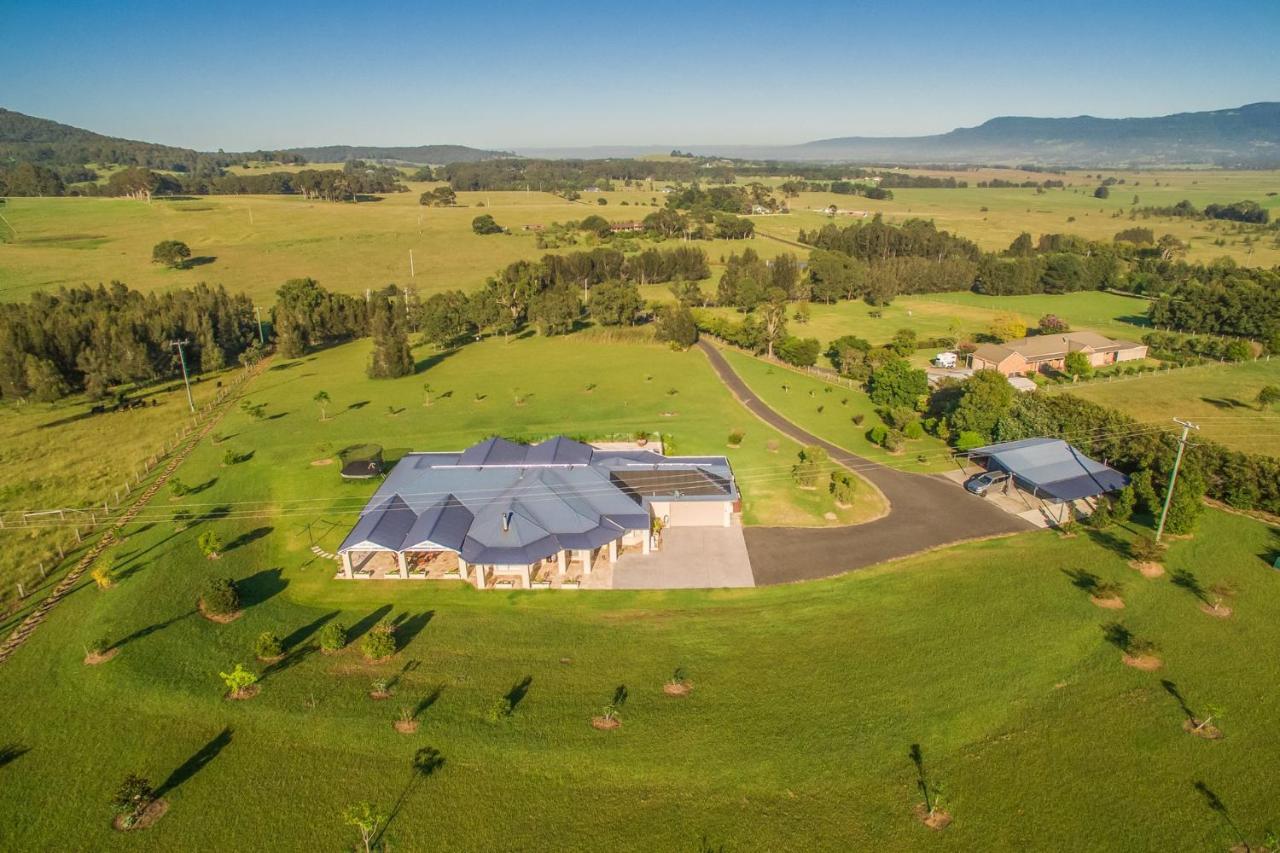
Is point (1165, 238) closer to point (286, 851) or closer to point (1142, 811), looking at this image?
point (1142, 811)

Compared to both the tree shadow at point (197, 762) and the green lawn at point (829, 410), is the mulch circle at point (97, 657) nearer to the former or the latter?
the tree shadow at point (197, 762)

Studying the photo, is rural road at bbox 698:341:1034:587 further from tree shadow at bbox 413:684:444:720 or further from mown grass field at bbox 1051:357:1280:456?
mown grass field at bbox 1051:357:1280:456

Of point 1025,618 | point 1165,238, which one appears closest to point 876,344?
point 1025,618

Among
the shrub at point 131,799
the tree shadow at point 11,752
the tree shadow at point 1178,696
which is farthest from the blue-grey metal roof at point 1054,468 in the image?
the tree shadow at point 11,752

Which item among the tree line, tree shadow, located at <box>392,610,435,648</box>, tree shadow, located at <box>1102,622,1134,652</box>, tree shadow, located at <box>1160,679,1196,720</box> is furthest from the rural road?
the tree line

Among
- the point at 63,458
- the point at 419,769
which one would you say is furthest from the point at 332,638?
the point at 63,458
